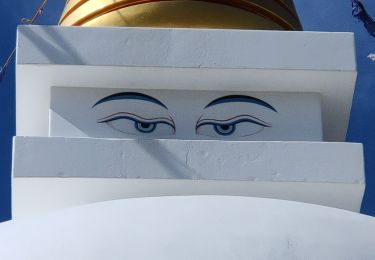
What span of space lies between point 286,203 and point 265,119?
123 centimetres

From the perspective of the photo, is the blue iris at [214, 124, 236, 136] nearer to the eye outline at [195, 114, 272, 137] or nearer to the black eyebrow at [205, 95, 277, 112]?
the eye outline at [195, 114, 272, 137]

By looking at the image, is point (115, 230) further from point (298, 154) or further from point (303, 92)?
point (303, 92)

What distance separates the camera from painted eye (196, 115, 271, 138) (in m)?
6.69

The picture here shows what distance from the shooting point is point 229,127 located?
671 centimetres

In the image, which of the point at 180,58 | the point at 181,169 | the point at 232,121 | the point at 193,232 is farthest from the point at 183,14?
the point at 193,232

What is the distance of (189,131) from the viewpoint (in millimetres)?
6699

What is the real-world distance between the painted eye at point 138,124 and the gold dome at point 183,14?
2.49ft

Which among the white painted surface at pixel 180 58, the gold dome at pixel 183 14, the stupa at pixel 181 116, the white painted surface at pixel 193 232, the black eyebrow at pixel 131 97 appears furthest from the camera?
the gold dome at pixel 183 14

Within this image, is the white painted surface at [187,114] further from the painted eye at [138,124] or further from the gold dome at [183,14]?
the gold dome at [183,14]

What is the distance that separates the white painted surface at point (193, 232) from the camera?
5.00 meters

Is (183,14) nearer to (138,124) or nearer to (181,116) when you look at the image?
(181,116)

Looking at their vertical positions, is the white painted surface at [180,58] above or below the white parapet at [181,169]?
above

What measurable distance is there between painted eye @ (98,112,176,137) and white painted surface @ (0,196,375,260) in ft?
3.55

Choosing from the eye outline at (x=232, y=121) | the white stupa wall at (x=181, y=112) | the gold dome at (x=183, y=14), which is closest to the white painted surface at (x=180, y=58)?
the white stupa wall at (x=181, y=112)
